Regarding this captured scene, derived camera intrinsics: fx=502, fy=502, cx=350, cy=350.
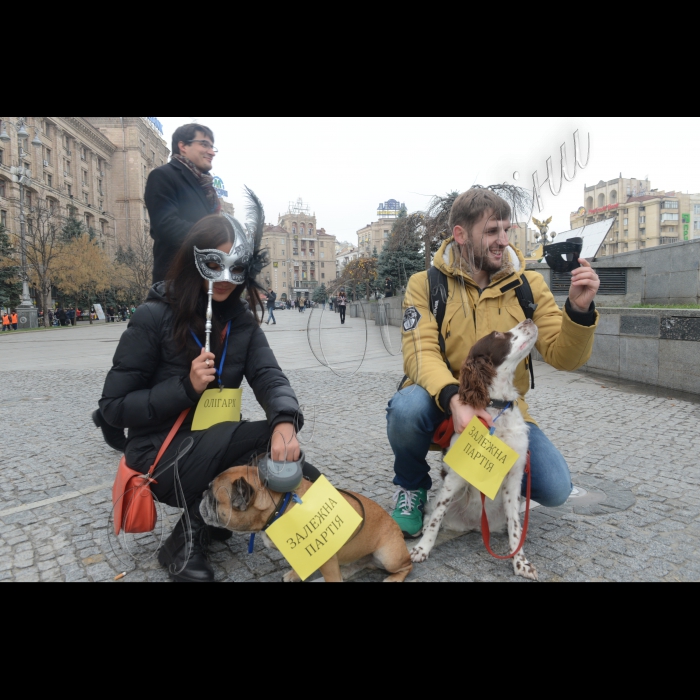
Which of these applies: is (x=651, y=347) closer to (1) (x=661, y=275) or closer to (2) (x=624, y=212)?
(1) (x=661, y=275)

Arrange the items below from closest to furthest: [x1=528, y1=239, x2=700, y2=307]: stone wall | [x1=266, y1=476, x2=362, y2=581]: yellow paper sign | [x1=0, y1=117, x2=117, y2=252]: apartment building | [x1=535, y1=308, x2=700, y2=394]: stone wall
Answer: [x1=266, y1=476, x2=362, y2=581]: yellow paper sign → [x1=535, y1=308, x2=700, y2=394]: stone wall → [x1=528, y1=239, x2=700, y2=307]: stone wall → [x1=0, y1=117, x2=117, y2=252]: apartment building

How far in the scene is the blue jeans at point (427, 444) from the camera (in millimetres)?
2684

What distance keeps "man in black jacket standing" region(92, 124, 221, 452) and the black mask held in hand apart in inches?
73.5

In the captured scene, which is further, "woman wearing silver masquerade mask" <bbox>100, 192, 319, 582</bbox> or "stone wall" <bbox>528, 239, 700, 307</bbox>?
"stone wall" <bbox>528, 239, 700, 307</bbox>

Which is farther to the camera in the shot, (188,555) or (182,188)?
(182,188)

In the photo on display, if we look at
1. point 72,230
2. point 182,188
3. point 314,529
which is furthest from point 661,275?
point 72,230

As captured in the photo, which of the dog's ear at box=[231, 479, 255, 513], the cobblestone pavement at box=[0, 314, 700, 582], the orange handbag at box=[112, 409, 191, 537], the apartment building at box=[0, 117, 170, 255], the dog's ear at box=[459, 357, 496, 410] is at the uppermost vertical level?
the apartment building at box=[0, 117, 170, 255]

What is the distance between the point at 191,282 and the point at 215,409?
0.64 meters

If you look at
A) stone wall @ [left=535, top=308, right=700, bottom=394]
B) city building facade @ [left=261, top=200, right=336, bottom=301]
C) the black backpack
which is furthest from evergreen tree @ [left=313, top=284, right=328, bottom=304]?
stone wall @ [left=535, top=308, right=700, bottom=394]

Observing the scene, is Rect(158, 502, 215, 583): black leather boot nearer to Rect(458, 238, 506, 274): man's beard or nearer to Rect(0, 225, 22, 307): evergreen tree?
Rect(458, 238, 506, 274): man's beard

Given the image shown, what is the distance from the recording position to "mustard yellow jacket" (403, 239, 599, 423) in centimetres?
273

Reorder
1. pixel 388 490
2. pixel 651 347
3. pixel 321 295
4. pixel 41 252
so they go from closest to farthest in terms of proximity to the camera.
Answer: pixel 321 295 → pixel 388 490 → pixel 651 347 → pixel 41 252

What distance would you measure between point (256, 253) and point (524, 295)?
1.48 m

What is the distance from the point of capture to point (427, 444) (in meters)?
2.79
